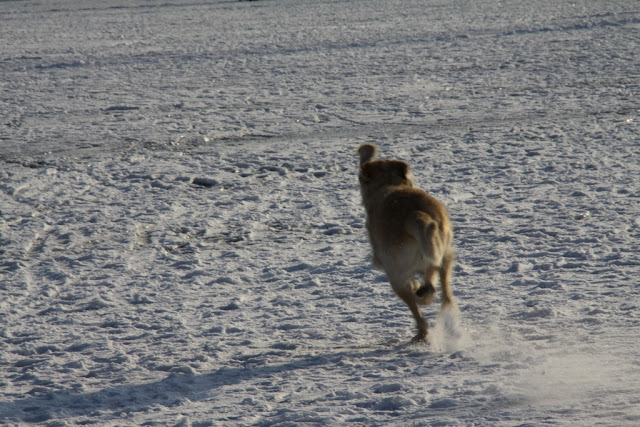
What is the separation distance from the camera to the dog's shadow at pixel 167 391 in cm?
347

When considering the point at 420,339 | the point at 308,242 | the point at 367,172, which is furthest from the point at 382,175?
the point at 308,242

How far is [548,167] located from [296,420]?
4799mm

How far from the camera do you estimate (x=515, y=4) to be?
22.1 metres

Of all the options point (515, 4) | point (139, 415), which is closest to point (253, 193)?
point (139, 415)

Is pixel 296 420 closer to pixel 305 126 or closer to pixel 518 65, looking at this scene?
pixel 305 126

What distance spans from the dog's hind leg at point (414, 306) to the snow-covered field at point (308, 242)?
0.11 metres

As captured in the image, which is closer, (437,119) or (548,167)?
(548,167)

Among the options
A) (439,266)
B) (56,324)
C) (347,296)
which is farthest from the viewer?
(347,296)

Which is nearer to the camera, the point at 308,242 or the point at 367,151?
the point at 367,151

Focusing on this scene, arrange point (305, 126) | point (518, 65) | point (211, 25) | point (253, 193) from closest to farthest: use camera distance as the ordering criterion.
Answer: point (253, 193) < point (305, 126) < point (518, 65) < point (211, 25)

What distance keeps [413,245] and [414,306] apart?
0.35 metres

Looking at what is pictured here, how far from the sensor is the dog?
3.83m

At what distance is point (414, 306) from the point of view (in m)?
4.08

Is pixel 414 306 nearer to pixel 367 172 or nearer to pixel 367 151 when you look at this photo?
pixel 367 172
